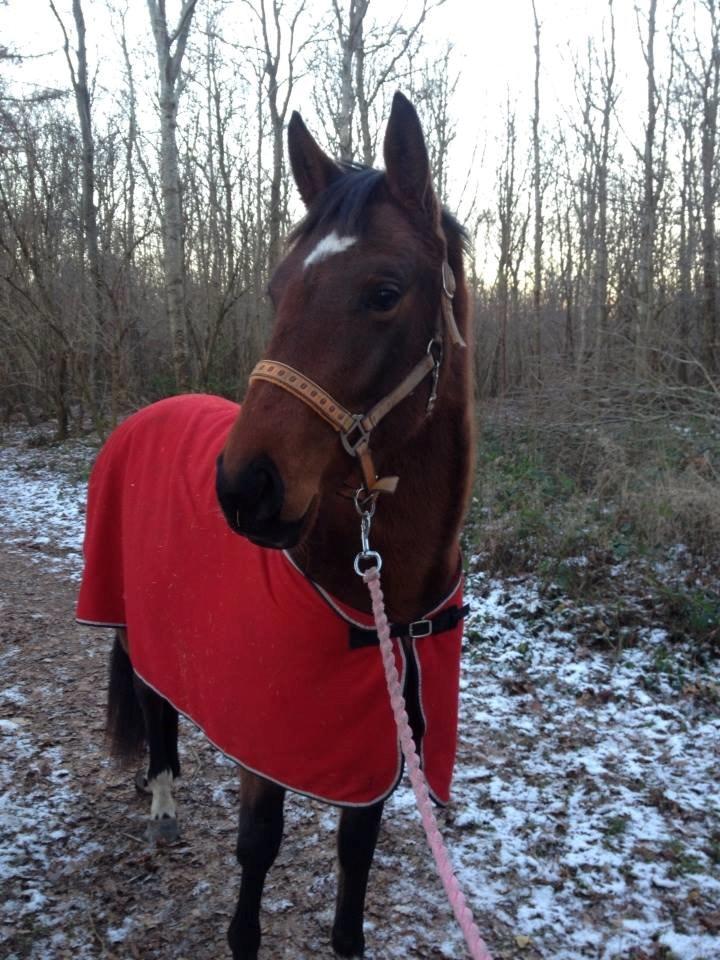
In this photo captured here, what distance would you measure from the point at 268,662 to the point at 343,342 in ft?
2.94

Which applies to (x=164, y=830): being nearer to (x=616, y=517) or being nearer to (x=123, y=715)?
(x=123, y=715)

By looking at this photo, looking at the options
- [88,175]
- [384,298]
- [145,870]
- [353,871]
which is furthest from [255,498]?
[88,175]

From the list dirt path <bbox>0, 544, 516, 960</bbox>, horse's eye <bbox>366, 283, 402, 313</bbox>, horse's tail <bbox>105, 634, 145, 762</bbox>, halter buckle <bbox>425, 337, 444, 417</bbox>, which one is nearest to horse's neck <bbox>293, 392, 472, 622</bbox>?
halter buckle <bbox>425, 337, 444, 417</bbox>

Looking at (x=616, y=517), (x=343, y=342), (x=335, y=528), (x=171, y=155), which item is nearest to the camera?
(x=343, y=342)

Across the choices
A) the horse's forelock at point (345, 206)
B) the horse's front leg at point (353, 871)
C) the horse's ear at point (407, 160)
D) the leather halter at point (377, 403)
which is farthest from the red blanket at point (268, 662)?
the horse's ear at point (407, 160)

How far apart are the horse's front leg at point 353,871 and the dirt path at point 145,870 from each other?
146 mm

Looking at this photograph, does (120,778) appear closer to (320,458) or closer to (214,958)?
(214,958)

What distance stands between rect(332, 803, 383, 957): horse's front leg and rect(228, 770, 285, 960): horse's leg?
248mm

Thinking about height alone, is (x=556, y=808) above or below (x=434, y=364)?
below

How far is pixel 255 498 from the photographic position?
133cm

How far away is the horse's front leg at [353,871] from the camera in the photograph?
2215 millimetres

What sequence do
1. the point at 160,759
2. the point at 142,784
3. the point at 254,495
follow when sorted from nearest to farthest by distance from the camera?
the point at 254,495, the point at 160,759, the point at 142,784

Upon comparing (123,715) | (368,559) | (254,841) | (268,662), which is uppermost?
(368,559)

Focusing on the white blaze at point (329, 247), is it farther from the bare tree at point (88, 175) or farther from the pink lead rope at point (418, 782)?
the bare tree at point (88, 175)
